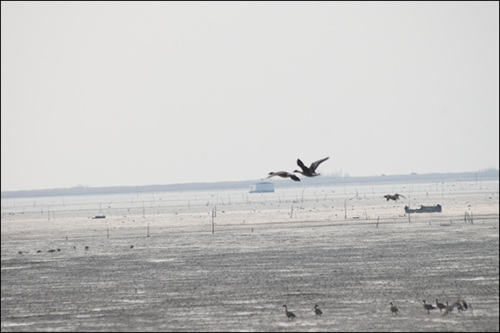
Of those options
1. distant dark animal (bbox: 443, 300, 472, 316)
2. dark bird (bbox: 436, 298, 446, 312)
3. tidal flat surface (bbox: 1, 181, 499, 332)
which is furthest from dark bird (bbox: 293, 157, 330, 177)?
dark bird (bbox: 436, 298, 446, 312)

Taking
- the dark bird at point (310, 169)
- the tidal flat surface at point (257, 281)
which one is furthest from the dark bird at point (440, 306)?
the dark bird at point (310, 169)

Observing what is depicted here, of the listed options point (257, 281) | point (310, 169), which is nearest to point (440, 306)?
point (257, 281)

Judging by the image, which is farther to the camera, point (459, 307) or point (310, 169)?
point (459, 307)

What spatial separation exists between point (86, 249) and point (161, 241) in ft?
30.1

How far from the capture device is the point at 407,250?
5934 cm

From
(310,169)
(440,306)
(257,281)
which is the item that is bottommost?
(257,281)

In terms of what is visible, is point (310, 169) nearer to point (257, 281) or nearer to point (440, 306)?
point (440, 306)

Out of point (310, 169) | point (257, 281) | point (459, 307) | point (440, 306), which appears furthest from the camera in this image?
point (257, 281)

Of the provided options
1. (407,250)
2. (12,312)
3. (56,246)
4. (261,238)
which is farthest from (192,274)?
(56,246)

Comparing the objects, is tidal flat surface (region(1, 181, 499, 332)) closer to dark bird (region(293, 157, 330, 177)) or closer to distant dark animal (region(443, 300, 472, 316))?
distant dark animal (region(443, 300, 472, 316))

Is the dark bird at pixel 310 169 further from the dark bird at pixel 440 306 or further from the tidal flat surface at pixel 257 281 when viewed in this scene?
the dark bird at pixel 440 306

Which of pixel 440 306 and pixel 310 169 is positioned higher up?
pixel 310 169

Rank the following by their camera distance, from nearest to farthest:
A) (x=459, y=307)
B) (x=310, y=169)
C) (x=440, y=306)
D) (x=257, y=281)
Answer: (x=310, y=169) < (x=440, y=306) < (x=459, y=307) < (x=257, y=281)

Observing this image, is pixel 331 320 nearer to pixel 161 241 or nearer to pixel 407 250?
pixel 407 250
